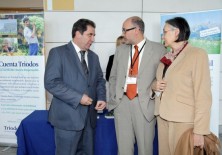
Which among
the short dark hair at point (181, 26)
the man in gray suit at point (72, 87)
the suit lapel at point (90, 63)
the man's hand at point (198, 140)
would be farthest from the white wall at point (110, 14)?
the man's hand at point (198, 140)

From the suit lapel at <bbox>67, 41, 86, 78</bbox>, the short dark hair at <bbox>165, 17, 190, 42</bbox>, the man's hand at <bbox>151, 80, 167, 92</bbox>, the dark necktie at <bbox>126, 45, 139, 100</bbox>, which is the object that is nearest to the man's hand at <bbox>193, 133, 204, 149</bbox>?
the man's hand at <bbox>151, 80, 167, 92</bbox>

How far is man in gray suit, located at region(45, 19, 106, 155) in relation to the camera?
1938mm

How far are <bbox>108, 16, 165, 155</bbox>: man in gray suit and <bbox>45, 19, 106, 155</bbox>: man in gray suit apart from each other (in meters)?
0.25

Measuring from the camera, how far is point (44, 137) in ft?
8.51

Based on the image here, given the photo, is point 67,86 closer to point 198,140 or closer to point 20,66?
point 198,140

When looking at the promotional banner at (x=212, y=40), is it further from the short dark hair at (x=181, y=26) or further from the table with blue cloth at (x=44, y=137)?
the short dark hair at (x=181, y=26)

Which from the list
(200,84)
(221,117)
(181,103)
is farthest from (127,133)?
(221,117)

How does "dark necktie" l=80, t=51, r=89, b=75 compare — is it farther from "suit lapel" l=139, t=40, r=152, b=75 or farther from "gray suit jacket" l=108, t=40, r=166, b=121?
"suit lapel" l=139, t=40, r=152, b=75

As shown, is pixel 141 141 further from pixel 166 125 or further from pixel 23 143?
pixel 23 143

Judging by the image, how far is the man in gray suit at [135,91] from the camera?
1.97 meters

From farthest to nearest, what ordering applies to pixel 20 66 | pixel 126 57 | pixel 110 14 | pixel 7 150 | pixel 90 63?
pixel 110 14
pixel 7 150
pixel 20 66
pixel 90 63
pixel 126 57

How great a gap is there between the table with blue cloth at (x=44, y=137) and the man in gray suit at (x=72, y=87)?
Answer: 0.43 meters

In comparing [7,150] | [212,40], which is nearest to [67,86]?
[212,40]

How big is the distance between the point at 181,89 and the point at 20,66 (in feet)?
7.36
